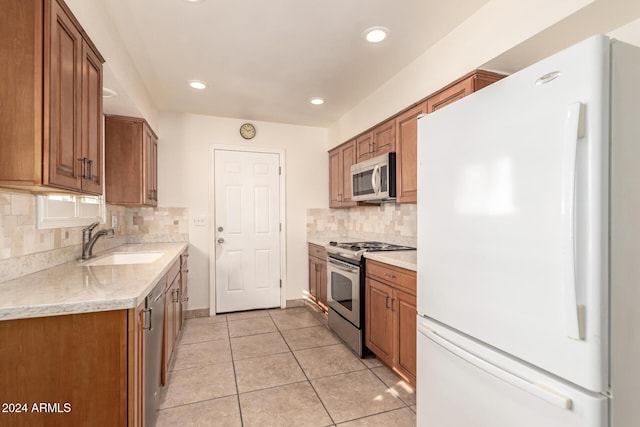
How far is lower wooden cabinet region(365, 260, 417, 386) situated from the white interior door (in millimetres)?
1775

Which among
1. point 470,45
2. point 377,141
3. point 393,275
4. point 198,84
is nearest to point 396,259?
point 393,275

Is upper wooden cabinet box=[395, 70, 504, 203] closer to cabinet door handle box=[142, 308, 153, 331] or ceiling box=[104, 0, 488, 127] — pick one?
ceiling box=[104, 0, 488, 127]

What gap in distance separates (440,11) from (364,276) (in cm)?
192

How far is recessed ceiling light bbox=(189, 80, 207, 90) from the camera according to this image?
2.84m

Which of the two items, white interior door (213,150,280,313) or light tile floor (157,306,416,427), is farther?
white interior door (213,150,280,313)

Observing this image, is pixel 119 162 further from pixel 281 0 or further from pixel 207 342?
pixel 281 0

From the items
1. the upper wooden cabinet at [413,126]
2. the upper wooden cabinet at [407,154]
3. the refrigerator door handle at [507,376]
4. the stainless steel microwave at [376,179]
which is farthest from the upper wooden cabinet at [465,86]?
the refrigerator door handle at [507,376]

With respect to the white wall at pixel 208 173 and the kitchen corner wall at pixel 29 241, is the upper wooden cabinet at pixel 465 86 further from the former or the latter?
the kitchen corner wall at pixel 29 241

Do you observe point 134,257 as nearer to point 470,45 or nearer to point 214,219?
point 214,219

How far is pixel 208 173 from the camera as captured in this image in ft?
12.5

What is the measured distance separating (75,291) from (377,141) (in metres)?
2.54

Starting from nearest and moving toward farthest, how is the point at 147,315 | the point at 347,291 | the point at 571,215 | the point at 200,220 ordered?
the point at 571,215 → the point at 147,315 → the point at 347,291 → the point at 200,220

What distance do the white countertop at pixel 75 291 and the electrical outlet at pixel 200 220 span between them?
1.92m

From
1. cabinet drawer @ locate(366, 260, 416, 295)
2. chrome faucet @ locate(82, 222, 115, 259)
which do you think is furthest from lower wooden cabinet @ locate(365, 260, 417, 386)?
chrome faucet @ locate(82, 222, 115, 259)
